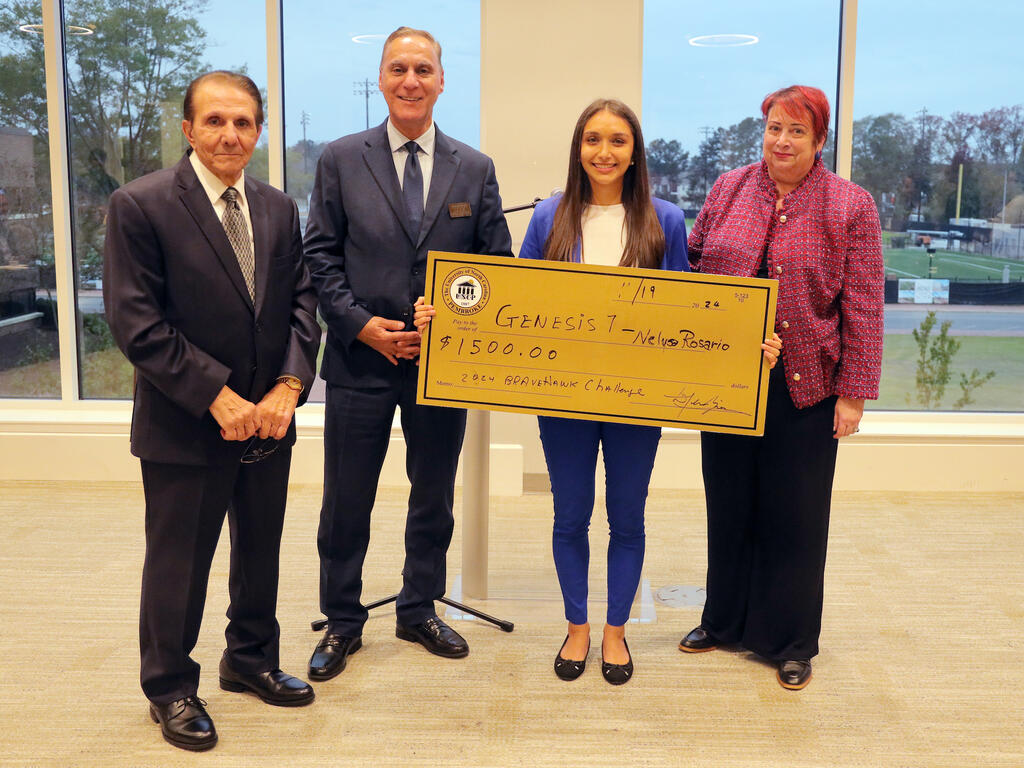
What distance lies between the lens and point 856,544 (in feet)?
13.3

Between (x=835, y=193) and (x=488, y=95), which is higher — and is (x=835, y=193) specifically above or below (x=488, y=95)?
below

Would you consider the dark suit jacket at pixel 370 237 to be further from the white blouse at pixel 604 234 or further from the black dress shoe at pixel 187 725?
the black dress shoe at pixel 187 725

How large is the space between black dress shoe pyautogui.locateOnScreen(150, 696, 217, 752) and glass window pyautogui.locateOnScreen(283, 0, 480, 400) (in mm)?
2591

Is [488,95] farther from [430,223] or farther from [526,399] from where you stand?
[526,399]

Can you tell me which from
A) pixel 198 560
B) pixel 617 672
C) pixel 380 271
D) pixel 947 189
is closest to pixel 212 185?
A: pixel 380 271

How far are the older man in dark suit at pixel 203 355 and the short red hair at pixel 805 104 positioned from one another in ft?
4.34

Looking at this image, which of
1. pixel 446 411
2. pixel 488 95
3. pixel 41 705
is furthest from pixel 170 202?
pixel 488 95

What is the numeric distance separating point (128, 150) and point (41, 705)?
3.22 meters

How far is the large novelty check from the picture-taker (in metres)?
2.57

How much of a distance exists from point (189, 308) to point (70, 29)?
341 centimetres

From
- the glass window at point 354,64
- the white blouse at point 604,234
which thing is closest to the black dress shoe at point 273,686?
the white blouse at point 604,234

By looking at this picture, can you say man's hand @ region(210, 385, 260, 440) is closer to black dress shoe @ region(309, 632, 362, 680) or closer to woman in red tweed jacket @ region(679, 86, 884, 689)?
black dress shoe @ region(309, 632, 362, 680)

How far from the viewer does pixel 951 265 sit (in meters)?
5.12

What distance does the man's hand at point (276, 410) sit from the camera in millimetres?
2391
